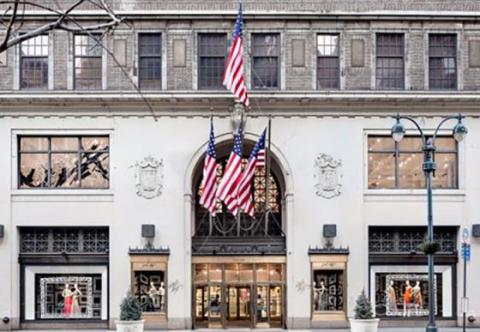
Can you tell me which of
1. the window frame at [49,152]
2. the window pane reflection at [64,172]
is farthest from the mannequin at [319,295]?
Answer: the window pane reflection at [64,172]

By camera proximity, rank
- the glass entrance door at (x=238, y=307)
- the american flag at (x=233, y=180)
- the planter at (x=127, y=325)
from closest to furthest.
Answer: the planter at (x=127, y=325) → the american flag at (x=233, y=180) → the glass entrance door at (x=238, y=307)

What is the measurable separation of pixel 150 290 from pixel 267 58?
9793 mm

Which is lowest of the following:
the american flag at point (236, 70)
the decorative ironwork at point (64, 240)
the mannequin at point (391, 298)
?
the mannequin at point (391, 298)

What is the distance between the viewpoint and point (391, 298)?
29.1m

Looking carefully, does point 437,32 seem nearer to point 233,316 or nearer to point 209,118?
point 209,118

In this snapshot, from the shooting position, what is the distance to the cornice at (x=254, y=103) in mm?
28484

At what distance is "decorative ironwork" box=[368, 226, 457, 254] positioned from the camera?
96.0 feet

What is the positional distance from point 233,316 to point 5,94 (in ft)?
39.2

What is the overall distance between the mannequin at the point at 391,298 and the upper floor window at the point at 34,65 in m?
15.2

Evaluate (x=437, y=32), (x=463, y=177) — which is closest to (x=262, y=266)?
(x=463, y=177)

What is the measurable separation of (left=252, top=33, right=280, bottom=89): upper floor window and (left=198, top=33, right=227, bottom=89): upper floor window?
1.20 m

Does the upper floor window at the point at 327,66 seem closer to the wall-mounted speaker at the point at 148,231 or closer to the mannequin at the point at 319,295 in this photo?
the mannequin at the point at 319,295

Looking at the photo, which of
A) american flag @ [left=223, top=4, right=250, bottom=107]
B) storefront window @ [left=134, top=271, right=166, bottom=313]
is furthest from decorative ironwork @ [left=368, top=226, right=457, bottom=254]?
storefront window @ [left=134, top=271, right=166, bottom=313]

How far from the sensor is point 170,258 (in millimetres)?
28625
